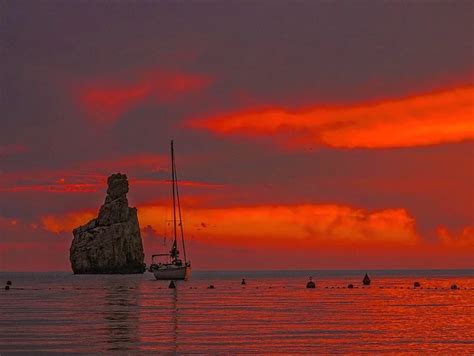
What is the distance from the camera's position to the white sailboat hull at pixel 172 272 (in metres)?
166

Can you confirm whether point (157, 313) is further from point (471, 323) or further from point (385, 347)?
point (385, 347)

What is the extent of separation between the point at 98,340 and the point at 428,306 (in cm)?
4668

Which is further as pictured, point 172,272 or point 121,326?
point 172,272

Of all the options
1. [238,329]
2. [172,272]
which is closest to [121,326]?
[238,329]

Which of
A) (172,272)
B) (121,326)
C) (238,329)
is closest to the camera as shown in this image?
(238,329)

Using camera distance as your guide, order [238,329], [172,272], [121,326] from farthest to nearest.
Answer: [172,272] < [121,326] < [238,329]

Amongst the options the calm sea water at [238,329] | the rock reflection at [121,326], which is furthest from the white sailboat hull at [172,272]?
the calm sea water at [238,329]

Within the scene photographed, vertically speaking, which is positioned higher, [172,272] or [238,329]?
[172,272]

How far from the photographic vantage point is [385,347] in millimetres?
45219

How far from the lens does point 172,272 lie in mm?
167875

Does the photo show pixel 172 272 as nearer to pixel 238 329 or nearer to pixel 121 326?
pixel 121 326

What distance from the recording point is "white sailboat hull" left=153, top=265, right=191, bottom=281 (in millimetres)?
165550

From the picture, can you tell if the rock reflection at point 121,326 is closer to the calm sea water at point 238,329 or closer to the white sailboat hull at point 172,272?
the calm sea water at point 238,329

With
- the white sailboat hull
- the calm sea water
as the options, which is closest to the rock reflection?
the calm sea water
